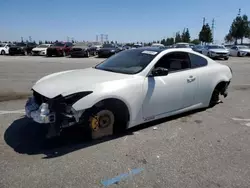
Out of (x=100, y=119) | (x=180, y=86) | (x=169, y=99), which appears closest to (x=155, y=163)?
(x=100, y=119)

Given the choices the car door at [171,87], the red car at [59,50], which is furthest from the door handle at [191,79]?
the red car at [59,50]

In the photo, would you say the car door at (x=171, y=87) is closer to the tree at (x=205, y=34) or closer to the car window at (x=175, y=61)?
the car window at (x=175, y=61)

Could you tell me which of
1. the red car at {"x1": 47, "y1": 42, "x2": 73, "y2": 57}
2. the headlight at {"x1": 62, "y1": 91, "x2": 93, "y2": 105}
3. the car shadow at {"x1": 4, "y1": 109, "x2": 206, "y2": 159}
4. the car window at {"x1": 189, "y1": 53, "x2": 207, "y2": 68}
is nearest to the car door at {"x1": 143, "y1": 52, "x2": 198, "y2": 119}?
the car window at {"x1": 189, "y1": 53, "x2": 207, "y2": 68}

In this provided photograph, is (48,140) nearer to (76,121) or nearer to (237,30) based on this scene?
(76,121)

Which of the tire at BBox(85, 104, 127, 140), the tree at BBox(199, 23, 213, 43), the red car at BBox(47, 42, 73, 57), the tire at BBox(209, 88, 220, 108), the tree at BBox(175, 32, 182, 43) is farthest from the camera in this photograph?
the tree at BBox(175, 32, 182, 43)

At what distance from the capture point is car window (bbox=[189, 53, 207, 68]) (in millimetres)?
5193

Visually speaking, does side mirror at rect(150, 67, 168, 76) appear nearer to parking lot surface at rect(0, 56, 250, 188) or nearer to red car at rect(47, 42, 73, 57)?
parking lot surface at rect(0, 56, 250, 188)

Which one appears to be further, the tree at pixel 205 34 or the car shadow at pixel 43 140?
the tree at pixel 205 34

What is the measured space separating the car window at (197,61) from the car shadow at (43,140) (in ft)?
5.47

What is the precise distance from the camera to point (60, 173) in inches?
118

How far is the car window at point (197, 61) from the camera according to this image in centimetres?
519

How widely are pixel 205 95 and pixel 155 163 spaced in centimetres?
266

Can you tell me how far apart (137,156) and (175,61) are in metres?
2.26

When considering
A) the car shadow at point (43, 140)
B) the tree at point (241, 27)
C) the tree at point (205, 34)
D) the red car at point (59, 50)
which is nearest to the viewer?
the car shadow at point (43, 140)
